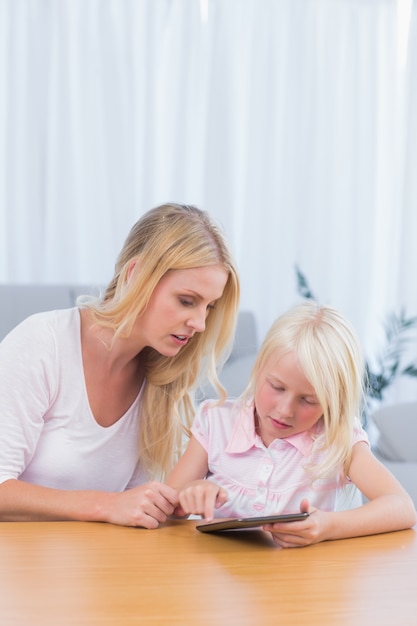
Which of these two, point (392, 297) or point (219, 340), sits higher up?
point (219, 340)

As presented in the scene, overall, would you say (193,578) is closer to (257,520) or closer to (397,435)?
(257,520)

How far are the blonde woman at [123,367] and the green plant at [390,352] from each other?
2758mm

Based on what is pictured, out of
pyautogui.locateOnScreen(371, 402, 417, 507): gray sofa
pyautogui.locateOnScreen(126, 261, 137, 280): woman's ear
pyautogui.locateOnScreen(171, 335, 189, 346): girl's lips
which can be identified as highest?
pyautogui.locateOnScreen(126, 261, 137, 280): woman's ear

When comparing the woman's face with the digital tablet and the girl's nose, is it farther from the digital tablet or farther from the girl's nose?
the digital tablet

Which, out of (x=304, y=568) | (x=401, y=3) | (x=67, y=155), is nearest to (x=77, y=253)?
(x=67, y=155)

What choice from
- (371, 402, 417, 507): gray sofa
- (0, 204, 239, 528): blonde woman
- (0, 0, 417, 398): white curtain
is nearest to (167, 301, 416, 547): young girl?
(0, 204, 239, 528): blonde woman

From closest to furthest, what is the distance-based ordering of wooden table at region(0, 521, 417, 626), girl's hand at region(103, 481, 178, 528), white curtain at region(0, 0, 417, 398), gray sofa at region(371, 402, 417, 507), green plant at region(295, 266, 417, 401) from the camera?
1. wooden table at region(0, 521, 417, 626)
2. girl's hand at region(103, 481, 178, 528)
3. gray sofa at region(371, 402, 417, 507)
4. white curtain at region(0, 0, 417, 398)
5. green plant at region(295, 266, 417, 401)

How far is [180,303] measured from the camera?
166 centimetres

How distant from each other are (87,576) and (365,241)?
13.0 ft

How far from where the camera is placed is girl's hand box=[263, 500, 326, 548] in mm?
1274

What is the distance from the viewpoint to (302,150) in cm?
474

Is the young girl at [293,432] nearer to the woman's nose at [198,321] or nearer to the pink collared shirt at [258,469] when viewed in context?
the pink collared shirt at [258,469]

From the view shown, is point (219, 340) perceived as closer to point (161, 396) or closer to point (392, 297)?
point (161, 396)

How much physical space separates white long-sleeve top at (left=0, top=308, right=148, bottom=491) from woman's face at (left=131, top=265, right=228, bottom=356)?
0.19 meters
